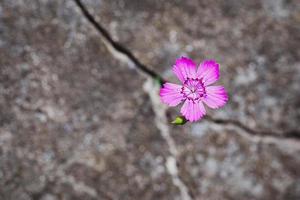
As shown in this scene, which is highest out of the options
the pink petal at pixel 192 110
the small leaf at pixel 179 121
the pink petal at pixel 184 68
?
the pink petal at pixel 184 68

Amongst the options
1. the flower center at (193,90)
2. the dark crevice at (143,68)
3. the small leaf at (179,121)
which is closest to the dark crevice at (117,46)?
the dark crevice at (143,68)

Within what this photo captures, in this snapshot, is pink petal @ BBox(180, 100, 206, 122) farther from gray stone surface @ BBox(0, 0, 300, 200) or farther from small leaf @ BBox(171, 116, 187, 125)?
gray stone surface @ BBox(0, 0, 300, 200)

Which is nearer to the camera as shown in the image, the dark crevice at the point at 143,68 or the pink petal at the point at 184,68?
the pink petal at the point at 184,68

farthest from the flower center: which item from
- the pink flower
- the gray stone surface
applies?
the gray stone surface

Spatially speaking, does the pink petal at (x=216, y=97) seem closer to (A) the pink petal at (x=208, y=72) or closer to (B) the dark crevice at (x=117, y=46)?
(A) the pink petal at (x=208, y=72)

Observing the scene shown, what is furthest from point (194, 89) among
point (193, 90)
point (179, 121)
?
point (179, 121)

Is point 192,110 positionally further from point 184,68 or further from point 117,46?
point 117,46
